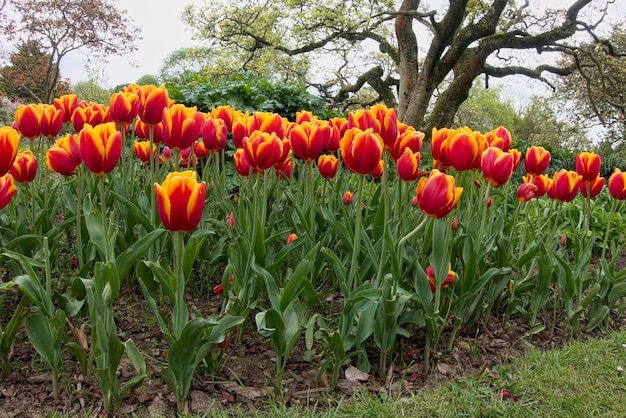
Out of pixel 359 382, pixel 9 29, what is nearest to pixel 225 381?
pixel 359 382

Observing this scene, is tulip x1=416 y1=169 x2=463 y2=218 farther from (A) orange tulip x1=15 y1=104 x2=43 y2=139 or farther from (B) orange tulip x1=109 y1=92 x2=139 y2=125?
(A) orange tulip x1=15 y1=104 x2=43 y2=139

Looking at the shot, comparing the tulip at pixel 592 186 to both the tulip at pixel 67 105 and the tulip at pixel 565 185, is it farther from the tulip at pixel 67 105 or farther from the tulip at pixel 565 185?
the tulip at pixel 67 105

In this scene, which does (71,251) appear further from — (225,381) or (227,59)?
(227,59)

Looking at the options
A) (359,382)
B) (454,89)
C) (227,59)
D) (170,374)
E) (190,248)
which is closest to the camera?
(170,374)

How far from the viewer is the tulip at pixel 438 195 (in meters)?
1.71

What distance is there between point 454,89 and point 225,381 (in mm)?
11078

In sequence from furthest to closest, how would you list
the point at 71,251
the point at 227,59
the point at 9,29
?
the point at 9,29
the point at 227,59
the point at 71,251

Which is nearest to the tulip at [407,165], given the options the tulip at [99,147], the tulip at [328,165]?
the tulip at [328,165]

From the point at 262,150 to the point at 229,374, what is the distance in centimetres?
89

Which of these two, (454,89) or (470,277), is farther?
(454,89)

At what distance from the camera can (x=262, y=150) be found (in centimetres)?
188

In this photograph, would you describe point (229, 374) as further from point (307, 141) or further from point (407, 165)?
point (407, 165)

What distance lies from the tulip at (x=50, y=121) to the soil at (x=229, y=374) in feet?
2.56

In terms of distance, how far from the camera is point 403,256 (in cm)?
230
